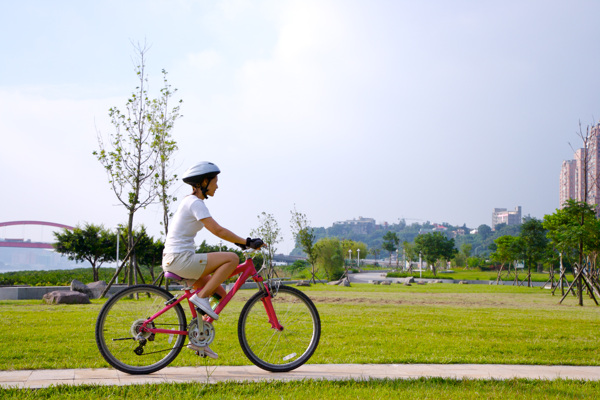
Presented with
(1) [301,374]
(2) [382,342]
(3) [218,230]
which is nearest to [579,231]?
(2) [382,342]

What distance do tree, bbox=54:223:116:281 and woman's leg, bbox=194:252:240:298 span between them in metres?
27.2

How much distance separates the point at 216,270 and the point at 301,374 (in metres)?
1.25

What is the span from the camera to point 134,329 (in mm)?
4770

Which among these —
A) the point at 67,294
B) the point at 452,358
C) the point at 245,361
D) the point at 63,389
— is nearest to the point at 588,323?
the point at 452,358

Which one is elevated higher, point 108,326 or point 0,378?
point 108,326

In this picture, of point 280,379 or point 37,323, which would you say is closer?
point 280,379

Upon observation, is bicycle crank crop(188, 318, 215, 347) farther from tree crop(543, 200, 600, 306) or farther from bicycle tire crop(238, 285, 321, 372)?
tree crop(543, 200, 600, 306)

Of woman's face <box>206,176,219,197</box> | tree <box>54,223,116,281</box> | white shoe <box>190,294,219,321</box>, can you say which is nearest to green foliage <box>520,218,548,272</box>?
tree <box>54,223,116,281</box>

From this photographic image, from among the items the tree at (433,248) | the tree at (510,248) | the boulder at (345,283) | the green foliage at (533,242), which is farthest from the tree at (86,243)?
the tree at (433,248)

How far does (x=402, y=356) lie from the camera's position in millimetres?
6203

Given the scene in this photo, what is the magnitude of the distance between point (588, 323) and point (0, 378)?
38.1 feet

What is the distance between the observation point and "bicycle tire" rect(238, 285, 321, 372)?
4.99 meters

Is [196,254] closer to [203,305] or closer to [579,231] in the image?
[203,305]

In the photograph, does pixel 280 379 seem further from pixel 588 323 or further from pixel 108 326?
pixel 588 323
